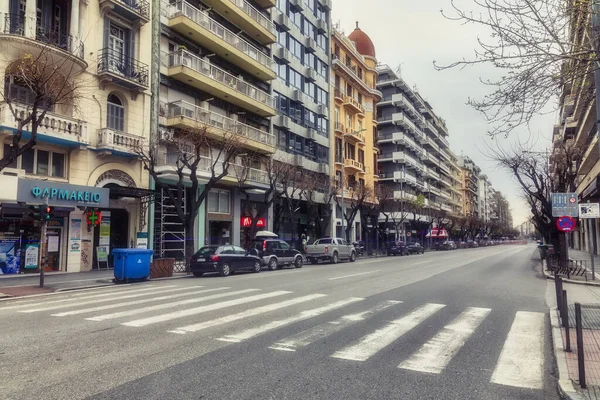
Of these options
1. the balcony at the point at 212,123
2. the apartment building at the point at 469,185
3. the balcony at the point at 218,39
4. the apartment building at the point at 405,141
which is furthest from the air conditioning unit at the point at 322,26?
the apartment building at the point at 469,185

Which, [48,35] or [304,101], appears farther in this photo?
[304,101]

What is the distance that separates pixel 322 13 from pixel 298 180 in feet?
68.5

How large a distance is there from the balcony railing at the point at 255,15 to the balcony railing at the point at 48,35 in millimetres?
12419

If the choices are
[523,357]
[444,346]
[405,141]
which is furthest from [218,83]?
[405,141]

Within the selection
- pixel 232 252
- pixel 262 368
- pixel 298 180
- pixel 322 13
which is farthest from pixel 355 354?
pixel 322 13

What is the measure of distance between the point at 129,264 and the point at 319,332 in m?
11.4

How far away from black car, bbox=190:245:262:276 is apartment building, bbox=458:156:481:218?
336 feet

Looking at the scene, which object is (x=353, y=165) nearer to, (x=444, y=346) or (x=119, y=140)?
(x=119, y=140)

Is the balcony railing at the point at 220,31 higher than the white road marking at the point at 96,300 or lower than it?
higher

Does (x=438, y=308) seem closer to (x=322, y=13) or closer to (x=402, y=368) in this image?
(x=402, y=368)

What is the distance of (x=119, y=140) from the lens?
21.9 m

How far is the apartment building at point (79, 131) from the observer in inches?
698

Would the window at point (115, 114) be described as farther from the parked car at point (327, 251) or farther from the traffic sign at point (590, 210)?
the traffic sign at point (590, 210)

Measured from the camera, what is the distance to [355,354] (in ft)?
20.0
